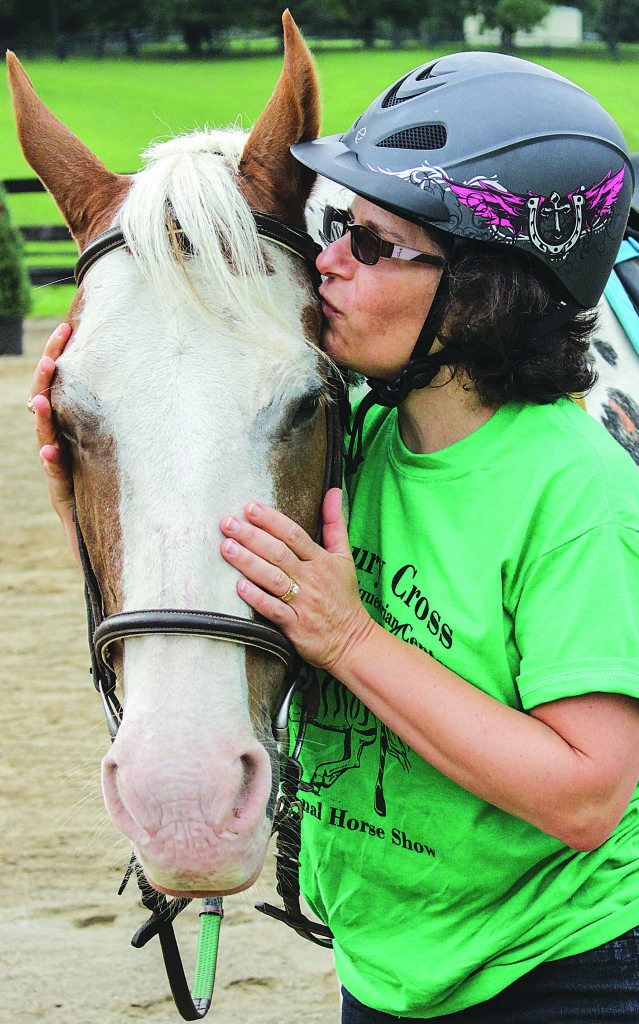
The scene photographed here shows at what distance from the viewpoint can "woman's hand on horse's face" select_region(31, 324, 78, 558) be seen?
1.60 m

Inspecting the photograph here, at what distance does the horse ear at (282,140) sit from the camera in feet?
5.66

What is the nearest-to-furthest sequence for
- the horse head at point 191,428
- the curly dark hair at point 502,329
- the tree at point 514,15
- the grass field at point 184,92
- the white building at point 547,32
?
the horse head at point 191,428 → the curly dark hair at point 502,329 → the grass field at point 184,92 → the tree at point 514,15 → the white building at point 547,32

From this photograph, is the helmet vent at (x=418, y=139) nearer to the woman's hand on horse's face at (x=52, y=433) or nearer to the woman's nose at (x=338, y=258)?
the woman's nose at (x=338, y=258)

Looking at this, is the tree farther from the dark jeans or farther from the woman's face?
the dark jeans

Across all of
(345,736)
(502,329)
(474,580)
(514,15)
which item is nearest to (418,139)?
(502,329)

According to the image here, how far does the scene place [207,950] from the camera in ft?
6.31

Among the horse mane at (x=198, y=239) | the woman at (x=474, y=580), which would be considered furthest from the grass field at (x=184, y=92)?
the woman at (x=474, y=580)

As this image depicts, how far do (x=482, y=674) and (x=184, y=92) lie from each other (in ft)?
144

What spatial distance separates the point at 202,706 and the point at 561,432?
0.71 meters

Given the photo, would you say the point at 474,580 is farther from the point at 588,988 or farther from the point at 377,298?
the point at 588,988

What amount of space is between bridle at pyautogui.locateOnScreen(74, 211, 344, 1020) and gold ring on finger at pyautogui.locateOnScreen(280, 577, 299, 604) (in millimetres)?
50

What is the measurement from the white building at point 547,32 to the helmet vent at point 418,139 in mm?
60299

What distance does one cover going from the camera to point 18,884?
11.3ft

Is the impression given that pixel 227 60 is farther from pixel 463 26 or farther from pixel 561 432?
pixel 561 432
